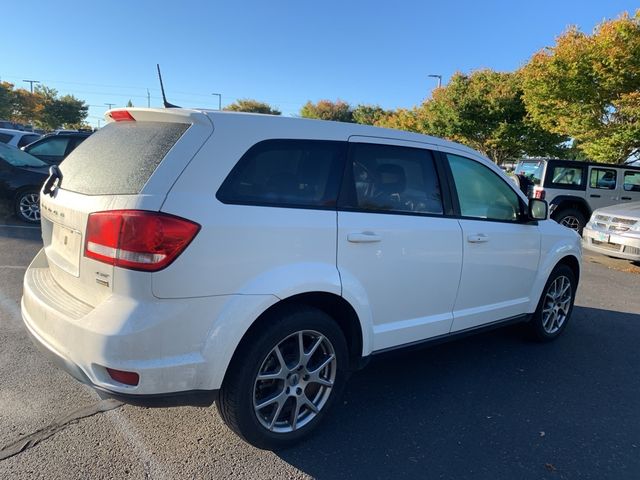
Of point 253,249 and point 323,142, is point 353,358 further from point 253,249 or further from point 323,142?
point 323,142

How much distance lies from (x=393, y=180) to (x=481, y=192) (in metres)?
0.98

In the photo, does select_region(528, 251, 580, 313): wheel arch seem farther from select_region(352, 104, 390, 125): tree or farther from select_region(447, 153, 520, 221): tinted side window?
select_region(352, 104, 390, 125): tree

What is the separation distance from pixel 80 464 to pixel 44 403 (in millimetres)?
738

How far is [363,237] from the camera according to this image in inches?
113

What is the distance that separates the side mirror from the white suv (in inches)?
29.1

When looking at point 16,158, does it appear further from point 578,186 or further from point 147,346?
point 578,186

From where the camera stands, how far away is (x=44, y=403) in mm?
3098

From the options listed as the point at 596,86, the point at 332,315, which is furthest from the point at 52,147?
the point at 596,86

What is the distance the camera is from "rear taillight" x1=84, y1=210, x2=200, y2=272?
7.31 ft

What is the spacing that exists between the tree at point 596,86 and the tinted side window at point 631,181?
74.4 inches

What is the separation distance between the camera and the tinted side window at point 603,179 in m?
11.8

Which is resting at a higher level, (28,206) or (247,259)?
(247,259)

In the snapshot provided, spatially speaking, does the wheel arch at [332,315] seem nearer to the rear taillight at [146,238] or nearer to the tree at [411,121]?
the rear taillight at [146,238]

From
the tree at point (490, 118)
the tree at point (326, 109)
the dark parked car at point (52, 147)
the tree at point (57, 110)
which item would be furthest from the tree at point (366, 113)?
the dark parked car at point (52, 147)
